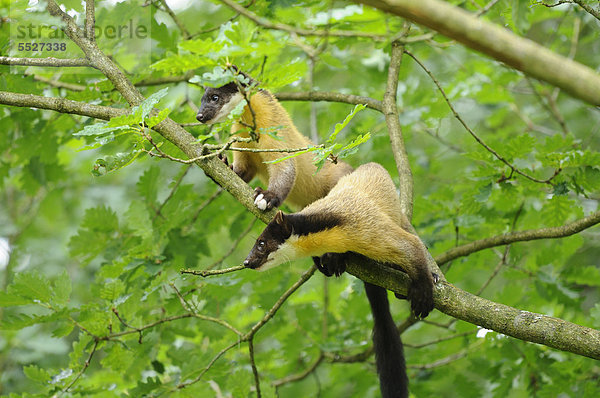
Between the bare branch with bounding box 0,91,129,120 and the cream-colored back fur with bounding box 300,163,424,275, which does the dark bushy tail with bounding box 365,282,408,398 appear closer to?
the cream-colored back fur with bounding box 300,163,424,275

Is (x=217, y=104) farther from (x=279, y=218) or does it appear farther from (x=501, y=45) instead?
(x=501, y=45)

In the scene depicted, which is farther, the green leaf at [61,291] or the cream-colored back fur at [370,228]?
the green leaf at [61,291]

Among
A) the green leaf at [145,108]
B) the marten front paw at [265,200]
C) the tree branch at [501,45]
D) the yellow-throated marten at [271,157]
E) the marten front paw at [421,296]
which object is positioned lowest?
the tree branch at [501,45]

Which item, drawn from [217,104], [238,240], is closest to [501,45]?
[217,104]

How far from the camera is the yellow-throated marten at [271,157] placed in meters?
5.70

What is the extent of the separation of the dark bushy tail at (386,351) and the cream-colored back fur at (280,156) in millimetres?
1406

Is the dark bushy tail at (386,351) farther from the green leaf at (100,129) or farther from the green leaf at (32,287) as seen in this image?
the green leaf at (100,129)

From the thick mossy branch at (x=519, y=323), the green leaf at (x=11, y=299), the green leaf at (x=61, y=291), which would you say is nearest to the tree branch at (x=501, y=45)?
the thick mossy branch at (x=519, y=323)

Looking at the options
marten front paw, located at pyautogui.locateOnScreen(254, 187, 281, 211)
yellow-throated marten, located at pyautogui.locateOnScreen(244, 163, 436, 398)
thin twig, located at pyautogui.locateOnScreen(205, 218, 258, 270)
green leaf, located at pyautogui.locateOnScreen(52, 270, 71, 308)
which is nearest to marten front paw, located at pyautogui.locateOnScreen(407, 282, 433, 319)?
yellow-throated marten, located at pyautogui.locateOnScreen(244, 163, 436, 398)

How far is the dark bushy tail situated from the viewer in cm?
563

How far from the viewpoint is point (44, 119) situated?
23.4 ft

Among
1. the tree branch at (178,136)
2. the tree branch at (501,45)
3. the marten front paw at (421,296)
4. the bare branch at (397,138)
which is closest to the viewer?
the tree branch at (501,45)

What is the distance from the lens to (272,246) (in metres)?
4.95

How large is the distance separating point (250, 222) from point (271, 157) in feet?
6.53
